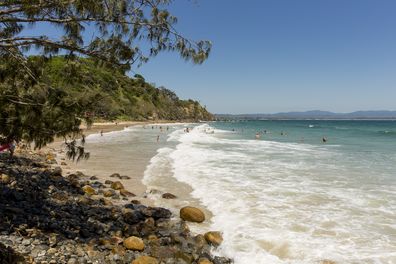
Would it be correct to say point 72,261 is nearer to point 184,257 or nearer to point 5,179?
point 184,257

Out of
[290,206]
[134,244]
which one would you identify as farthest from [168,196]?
[134,244]

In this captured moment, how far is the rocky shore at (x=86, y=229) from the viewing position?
6.71m

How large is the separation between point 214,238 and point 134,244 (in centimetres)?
192

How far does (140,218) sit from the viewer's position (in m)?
9.66

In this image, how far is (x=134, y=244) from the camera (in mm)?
7574

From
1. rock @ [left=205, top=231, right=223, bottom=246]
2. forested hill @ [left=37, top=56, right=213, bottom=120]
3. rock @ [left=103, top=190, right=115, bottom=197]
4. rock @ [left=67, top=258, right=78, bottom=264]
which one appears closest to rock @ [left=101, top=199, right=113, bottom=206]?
rock @ [left=103, top=190, right=115, bottom=197]

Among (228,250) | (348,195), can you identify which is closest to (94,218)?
(228,250)

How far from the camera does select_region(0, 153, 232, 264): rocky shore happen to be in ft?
22.0

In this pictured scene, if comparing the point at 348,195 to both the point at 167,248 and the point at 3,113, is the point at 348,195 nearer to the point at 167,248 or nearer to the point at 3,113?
the point at 167,248

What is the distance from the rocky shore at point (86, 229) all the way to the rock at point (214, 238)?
2cm

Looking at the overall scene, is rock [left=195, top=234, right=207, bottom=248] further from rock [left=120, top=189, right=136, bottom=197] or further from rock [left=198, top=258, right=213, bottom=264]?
Answer: rock [left=120, top=189, right=136, bottom=197]

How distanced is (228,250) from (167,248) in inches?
54.3

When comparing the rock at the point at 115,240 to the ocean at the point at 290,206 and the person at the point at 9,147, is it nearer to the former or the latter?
the ocean at the point at 290,206

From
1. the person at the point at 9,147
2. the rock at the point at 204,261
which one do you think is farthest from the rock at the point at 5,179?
the rock at the point at 204,261
